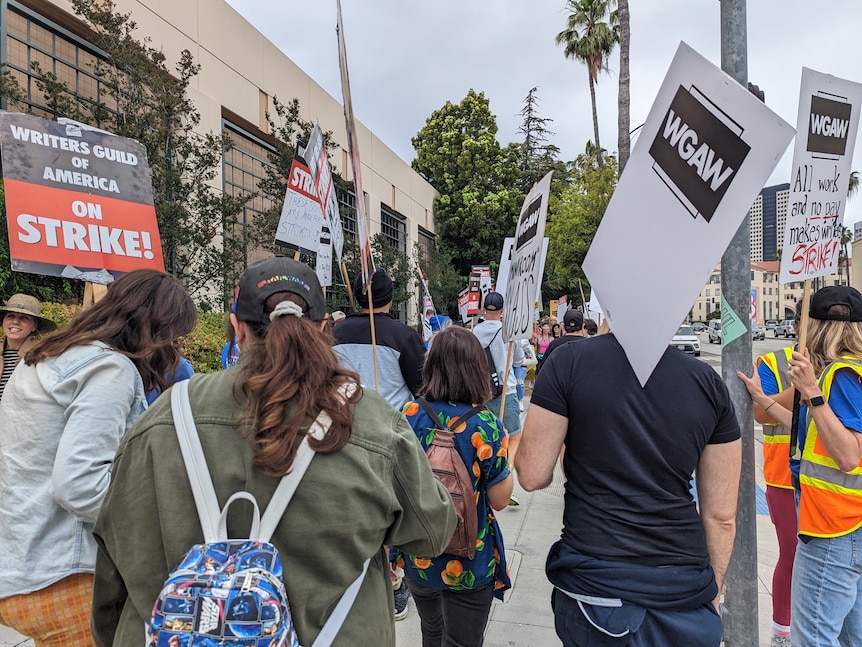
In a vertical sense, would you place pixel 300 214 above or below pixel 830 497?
above

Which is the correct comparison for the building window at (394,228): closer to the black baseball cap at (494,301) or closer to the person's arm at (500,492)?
the black baseball cap at (494,301)

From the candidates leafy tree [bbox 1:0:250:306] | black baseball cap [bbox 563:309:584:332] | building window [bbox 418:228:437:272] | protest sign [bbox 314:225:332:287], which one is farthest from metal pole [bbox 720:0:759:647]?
building window [bbox 418:228:437:272]

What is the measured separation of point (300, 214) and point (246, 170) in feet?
29.5

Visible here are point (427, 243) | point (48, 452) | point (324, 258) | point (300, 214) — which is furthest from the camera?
point (427, 243)

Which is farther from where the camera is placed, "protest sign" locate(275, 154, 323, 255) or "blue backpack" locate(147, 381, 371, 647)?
"protest sign" locate(275, 154, 323, 255)

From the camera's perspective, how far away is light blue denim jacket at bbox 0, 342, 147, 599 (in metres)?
1.78

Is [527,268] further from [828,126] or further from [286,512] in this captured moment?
[286,512]

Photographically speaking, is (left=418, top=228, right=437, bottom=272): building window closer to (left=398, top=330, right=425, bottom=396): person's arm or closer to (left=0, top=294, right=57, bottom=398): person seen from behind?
(left=0, top=294, right=57, bottom=398): person seen from behind

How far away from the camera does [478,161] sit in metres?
34.3

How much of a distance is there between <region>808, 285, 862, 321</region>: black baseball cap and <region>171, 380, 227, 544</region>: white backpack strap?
9.31ft

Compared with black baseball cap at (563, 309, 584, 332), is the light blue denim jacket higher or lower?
lower

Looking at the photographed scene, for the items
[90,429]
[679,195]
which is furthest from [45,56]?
[679,195]

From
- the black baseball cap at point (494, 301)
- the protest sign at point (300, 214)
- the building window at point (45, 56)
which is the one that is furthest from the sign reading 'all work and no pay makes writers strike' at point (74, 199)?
the building window at point (45, 56)

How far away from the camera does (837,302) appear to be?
2.70 metres
